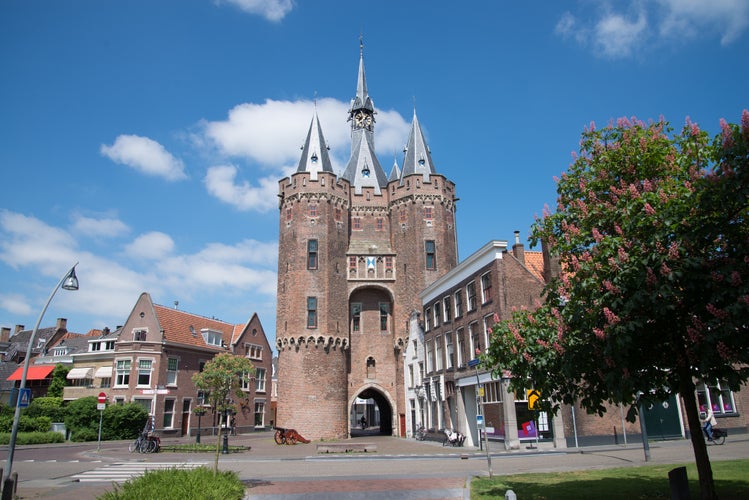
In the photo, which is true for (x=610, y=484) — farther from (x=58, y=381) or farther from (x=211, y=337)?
(x=58, y=381)

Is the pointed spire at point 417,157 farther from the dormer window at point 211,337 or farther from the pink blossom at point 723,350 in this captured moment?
the pink blossom at point 723,350

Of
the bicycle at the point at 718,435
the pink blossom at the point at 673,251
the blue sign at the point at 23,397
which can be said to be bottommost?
the bicycle at the point at 718,435

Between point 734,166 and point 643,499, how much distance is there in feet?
21.9

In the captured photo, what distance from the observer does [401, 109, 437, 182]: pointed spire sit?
44719 mm

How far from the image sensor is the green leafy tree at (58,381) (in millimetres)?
45031

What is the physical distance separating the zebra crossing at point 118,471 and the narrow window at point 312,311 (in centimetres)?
1902

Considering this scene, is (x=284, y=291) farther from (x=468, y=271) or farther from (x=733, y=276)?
(x=733, y=276)

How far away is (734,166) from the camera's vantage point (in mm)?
7754

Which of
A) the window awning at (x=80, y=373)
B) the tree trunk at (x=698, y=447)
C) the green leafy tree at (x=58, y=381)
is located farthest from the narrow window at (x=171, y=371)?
the tree trunk at (x=698, y=447)

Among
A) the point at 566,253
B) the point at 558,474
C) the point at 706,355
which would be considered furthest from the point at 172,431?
the point at 706,355

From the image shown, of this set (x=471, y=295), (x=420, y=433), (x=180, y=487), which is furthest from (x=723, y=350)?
(x=420, y=433)

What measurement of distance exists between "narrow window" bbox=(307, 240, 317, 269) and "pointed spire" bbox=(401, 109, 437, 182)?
984cm

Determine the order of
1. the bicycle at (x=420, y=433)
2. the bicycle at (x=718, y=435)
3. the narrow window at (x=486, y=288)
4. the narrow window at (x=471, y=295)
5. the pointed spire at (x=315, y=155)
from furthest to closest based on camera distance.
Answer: the pointed spire at (x=315, y=155)
the bicycle at (x=420, y=433)
the narrow window at (x=471, y=295)
the narrow window at (x=486, y=288)
the bicycle at (x=718, y=435)

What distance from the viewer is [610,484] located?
41.4 ft
